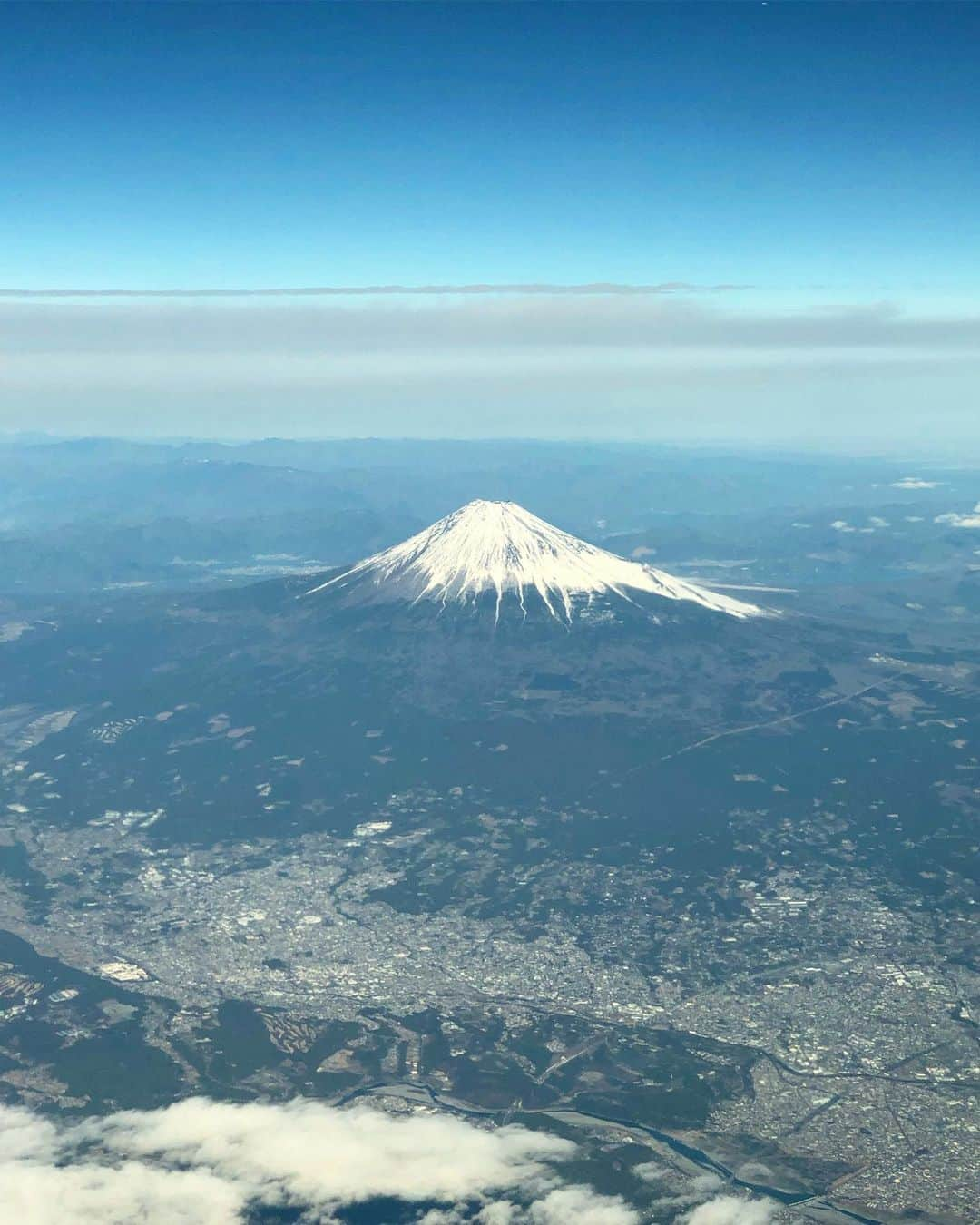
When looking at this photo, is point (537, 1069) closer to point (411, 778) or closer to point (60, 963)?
point (60, 963)

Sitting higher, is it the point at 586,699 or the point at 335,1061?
the point at 586,699

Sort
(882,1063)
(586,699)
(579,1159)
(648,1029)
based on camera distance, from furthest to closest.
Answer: (586,699) → (648,1029) → (882,1063) → (579,1159)

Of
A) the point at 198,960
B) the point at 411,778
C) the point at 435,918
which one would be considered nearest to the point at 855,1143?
the point at 435,918

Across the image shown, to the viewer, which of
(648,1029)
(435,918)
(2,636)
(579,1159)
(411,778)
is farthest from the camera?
(2,636)

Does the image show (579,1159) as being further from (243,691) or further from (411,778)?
(243,691)

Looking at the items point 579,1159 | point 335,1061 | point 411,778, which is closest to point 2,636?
point 411,778

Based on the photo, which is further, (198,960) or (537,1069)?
(198,960)
